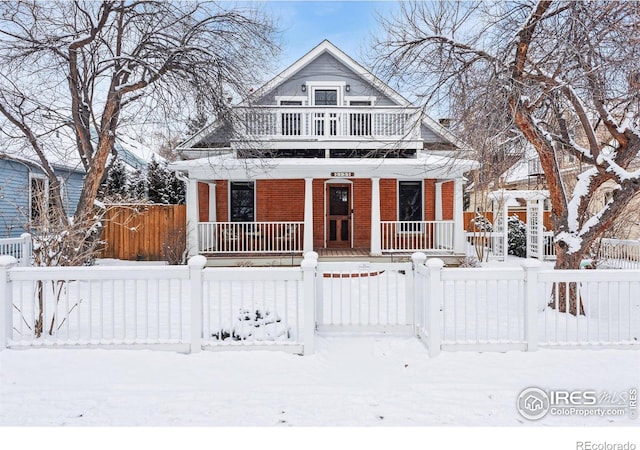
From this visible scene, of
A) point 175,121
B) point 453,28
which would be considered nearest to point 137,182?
point 175,121

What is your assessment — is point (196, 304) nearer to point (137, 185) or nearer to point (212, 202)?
point (212, 202)

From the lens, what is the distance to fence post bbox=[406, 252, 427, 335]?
5.23 meters

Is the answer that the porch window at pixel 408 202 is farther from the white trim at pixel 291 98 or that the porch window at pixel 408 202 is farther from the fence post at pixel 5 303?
the fence post at pixel 5 303

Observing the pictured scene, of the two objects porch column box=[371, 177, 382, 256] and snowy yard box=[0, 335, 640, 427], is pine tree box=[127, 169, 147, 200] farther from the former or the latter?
snowy yard box=[0, 335, 640, 427]

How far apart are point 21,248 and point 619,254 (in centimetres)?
1558

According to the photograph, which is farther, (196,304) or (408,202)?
(408,202)

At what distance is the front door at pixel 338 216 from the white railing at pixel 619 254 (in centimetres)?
753

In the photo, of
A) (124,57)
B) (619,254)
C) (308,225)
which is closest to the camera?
(124,57)

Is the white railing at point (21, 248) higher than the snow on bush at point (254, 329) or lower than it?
higher

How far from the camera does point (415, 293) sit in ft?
17.5

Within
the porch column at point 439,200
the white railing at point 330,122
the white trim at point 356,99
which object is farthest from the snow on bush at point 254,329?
the white trim at point 356,99

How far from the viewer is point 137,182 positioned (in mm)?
17906

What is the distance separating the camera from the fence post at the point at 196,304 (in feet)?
15.1

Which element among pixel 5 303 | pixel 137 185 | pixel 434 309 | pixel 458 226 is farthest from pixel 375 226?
pixel 137 185
